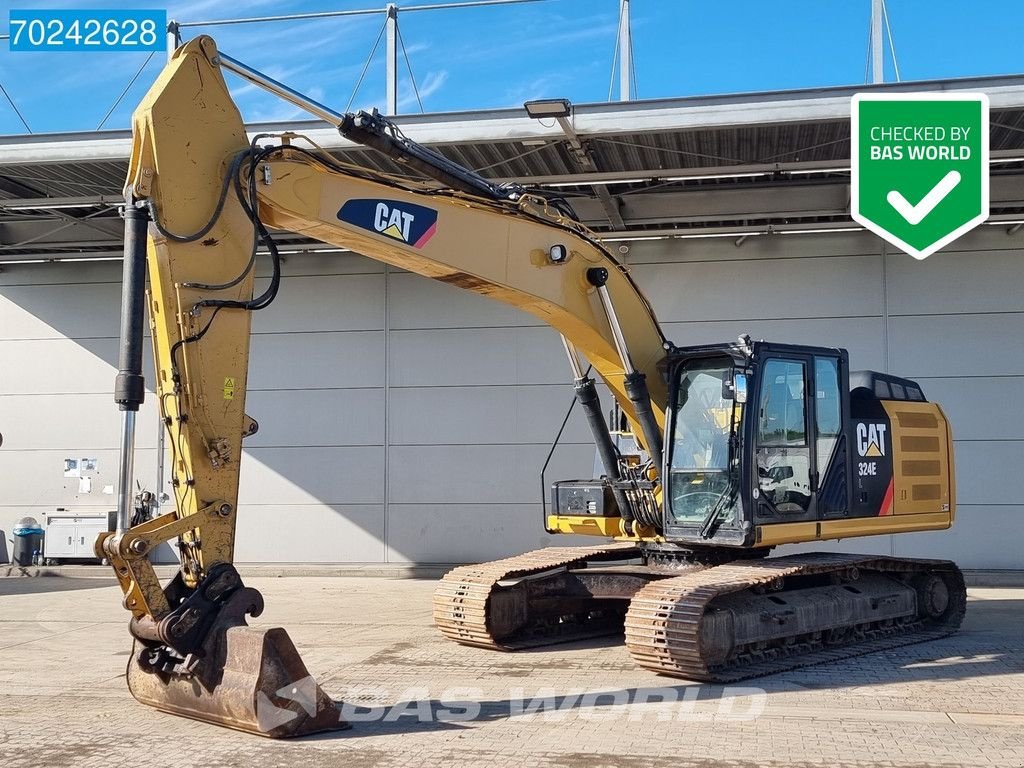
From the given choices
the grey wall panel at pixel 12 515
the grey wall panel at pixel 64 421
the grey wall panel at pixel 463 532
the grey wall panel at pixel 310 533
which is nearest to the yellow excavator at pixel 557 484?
the grey wall panel at pixel 463 532

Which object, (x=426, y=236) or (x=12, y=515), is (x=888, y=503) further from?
(x=12, y=515)

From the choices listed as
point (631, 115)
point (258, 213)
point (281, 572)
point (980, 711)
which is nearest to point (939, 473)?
point (980, 711)

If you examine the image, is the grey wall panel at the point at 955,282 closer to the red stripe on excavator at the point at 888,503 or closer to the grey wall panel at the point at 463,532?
the grey wall panel at the point at 463,532

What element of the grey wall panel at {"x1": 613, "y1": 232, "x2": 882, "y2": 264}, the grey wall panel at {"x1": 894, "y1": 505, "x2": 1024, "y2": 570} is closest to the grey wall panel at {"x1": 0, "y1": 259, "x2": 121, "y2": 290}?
the grey wall panel at {"x1": 613, "y1": 232, "x2": 882, "y2": 264}

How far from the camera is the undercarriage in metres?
8.60

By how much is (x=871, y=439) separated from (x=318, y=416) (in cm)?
966

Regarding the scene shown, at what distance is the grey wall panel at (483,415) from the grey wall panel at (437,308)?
1048 millimetres

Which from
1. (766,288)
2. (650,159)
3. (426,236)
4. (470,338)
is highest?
(650,159)

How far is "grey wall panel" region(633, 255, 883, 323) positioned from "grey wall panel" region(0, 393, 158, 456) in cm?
871

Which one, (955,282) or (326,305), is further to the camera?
(326,305)

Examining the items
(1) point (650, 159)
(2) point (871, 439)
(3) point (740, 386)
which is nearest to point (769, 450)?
(3) point (740, 386)

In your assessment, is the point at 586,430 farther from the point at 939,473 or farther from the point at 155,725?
the point at 155,725

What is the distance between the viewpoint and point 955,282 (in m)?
16.2

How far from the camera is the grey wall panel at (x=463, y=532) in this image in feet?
Answer: 55.3
